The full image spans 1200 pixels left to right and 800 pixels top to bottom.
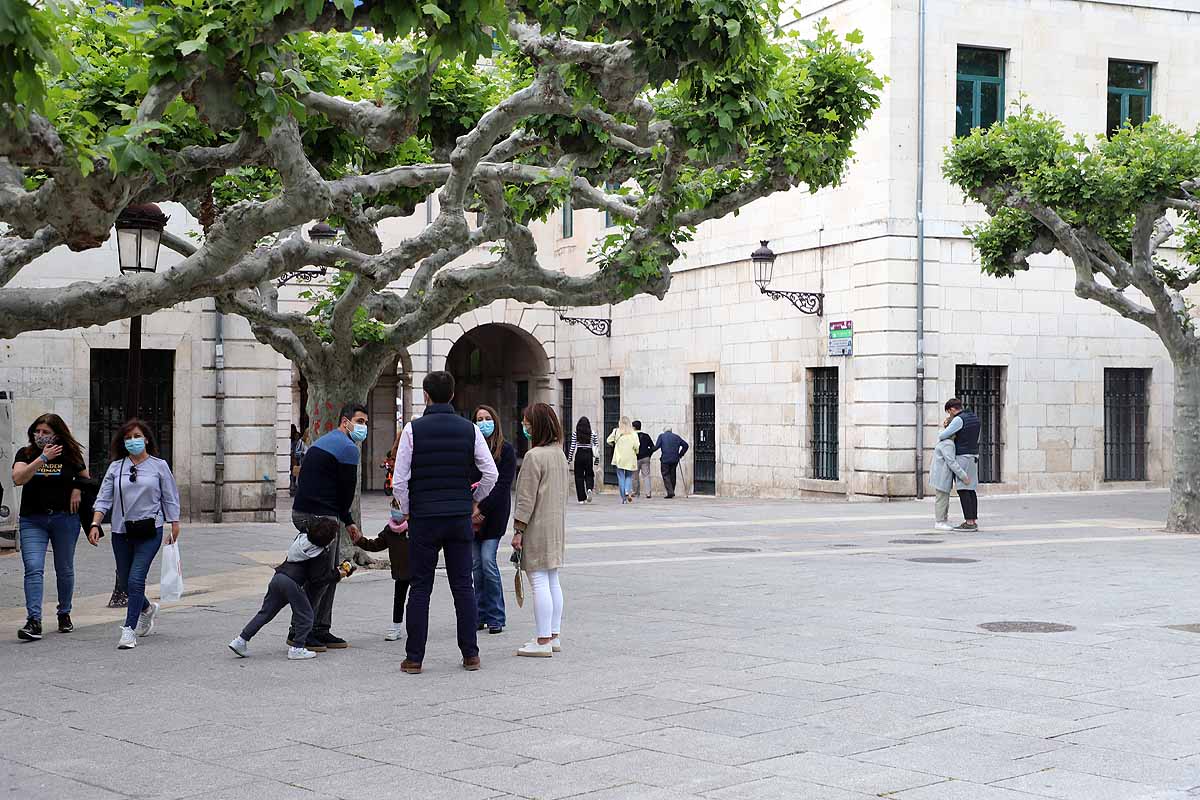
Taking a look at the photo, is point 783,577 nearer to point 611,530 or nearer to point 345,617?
point 345,617

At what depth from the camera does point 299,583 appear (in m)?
9.52

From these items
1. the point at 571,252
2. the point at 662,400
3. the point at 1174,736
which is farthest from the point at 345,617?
the point at 571,252

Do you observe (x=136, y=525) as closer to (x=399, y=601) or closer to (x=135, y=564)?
(x=135, y=564)

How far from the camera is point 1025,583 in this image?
43.1 ft

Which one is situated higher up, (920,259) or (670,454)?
(920,259)

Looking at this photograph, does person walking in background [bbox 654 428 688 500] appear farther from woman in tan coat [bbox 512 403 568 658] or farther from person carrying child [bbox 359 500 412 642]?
woman in tan coat [bbox 512 403 568 658]

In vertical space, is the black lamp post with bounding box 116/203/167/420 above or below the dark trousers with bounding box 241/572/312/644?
above

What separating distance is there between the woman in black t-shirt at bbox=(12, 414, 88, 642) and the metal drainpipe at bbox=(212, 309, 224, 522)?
11.4m

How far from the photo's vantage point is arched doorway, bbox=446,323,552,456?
36094 millimetres

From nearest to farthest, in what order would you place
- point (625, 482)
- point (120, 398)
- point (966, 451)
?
point (966, 451), point (120, 398), point (625, 482)

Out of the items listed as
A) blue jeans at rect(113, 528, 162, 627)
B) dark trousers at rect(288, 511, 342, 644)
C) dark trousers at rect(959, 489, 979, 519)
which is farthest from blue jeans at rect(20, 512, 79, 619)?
dark trousers at rect(959, 489, 979, 519)

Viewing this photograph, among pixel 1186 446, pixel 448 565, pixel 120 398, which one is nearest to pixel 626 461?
pixel 120 398

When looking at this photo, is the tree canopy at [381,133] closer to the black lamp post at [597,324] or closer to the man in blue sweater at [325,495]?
the man in blue sweater at [325,495]

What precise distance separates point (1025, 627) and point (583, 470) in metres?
18.2
